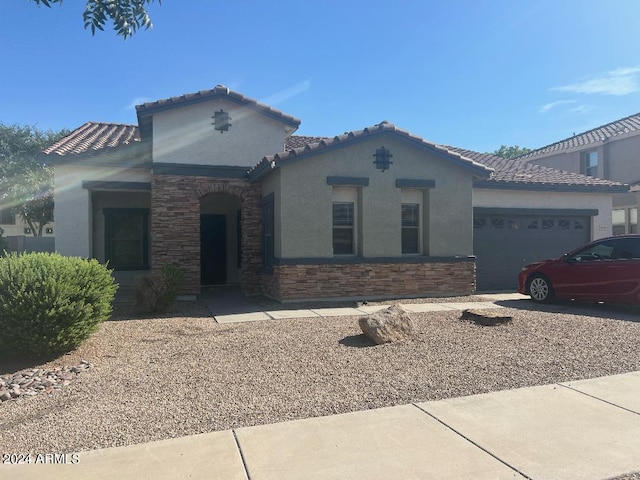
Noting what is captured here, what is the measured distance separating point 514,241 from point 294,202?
300 inches

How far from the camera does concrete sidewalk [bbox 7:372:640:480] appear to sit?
3381 millimetres

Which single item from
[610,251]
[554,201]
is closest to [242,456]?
[610,251]

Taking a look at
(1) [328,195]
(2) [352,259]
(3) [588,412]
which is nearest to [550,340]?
(3) [588,412]

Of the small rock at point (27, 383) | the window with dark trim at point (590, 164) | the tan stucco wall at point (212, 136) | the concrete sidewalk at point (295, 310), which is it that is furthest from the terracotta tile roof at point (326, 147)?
the window with dark trim at point (590, 164)

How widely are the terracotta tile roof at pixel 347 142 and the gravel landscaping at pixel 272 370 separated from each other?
3999 millimetres

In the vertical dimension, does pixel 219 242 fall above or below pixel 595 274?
above

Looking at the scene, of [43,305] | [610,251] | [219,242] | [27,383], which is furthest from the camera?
[219,242]

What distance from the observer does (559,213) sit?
49.0 ft

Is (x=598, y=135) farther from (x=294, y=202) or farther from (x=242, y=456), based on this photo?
(x=242, y=456)

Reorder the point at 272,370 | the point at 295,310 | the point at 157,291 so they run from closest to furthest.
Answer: the point at 272,370 < the point at 157,291 < the point at 295,310

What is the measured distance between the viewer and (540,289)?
11258 mm

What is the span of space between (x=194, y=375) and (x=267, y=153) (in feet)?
28.5

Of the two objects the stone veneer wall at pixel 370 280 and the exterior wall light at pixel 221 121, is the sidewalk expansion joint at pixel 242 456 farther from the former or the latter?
the exterior wall light at pixel 221 121

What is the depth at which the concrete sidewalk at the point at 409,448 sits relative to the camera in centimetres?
338
